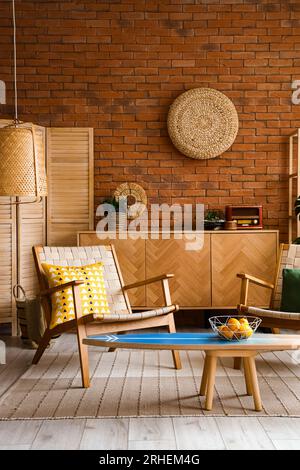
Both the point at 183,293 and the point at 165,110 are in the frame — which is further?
the point at 165,110

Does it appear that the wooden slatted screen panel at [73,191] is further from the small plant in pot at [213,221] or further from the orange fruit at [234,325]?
the orange fruit at [234,325]

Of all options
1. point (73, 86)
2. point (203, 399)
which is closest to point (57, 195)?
point (73, 86)

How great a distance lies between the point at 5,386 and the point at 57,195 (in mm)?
2633

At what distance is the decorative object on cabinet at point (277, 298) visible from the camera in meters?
4.20

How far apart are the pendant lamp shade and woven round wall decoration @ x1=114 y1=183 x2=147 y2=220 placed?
1.84 m

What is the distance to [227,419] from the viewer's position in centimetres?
331

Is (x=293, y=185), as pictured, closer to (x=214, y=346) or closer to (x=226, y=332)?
(x=226, y=332)

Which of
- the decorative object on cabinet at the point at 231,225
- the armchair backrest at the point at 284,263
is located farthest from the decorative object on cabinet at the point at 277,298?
the decorative object on cabinet at the point at 231,225

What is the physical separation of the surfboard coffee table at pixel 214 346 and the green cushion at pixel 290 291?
0.99 meters

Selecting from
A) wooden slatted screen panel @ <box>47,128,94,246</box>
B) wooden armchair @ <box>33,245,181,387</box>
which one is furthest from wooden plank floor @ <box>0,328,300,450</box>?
wooden slatted screen panel @ <box>47,128,94,246</box>

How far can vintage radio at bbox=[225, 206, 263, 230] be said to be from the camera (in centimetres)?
610

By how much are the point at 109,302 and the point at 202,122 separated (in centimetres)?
236

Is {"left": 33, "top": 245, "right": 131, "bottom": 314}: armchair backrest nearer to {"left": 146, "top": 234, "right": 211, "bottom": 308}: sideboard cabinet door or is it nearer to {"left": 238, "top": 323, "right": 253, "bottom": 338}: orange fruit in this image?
{"left": 146, "top": 234, "right": 211, "bottom": 308}: sideboard cabinet door
